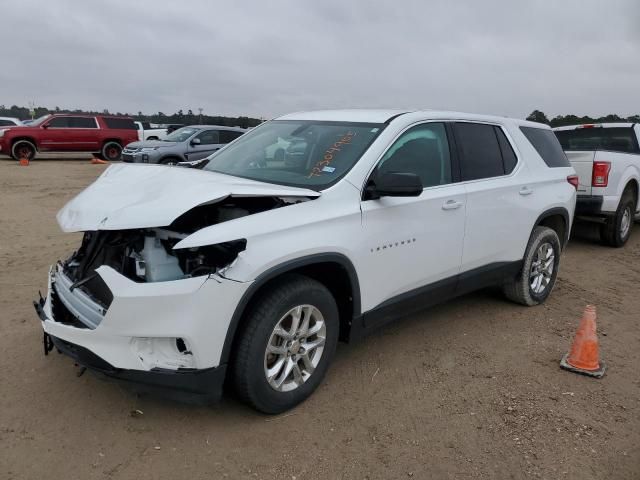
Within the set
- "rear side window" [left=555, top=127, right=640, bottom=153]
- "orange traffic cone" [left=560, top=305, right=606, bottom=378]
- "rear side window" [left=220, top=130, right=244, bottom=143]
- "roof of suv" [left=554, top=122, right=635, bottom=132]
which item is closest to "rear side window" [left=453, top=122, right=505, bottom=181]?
"orange traffic cone" [left=560, top=305, right=606, bottom=378]

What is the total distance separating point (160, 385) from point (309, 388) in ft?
3.25

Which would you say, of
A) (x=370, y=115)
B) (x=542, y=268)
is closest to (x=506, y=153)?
(x=542, y=268)

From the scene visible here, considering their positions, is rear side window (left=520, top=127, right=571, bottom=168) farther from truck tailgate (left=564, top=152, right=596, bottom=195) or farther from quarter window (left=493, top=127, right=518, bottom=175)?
truck tailgate (left=564, top=152, right=596, bottom=195)

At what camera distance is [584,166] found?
24.9ft

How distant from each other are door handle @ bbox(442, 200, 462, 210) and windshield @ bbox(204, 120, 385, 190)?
765mm

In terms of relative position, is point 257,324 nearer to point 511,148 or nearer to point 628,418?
point 628,418

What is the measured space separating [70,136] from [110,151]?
1.67 m

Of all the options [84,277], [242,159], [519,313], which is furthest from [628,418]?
[84,277]

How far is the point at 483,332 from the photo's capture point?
15.3 feet

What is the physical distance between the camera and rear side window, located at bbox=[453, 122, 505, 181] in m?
4.31

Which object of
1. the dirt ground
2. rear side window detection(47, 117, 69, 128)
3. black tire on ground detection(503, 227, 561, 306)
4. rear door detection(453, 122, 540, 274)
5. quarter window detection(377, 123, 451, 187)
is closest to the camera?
the dirt ground

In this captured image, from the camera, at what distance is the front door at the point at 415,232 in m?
3.50

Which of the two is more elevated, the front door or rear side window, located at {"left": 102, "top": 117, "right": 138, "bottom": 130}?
rear side window, located at {"left": 102, "top": 117, "right": 138, "bottom": 130}

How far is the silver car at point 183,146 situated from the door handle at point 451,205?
10927 millimetres
